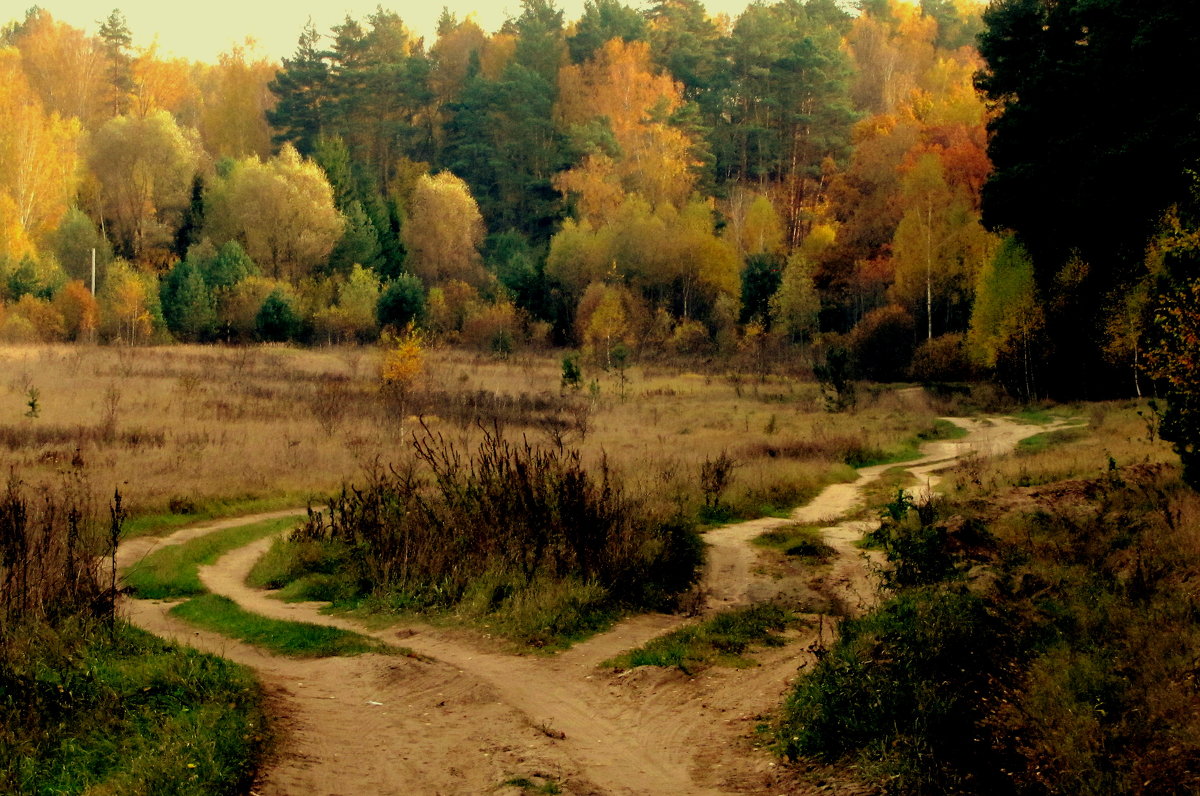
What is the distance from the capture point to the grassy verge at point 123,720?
6.93 metres

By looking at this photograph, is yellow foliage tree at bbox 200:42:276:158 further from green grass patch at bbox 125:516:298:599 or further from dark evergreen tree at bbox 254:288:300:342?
green grass patch at bbox 125:516:298:599

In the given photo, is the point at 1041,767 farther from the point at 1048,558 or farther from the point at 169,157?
the point at 169,157

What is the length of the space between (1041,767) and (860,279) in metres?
59.3

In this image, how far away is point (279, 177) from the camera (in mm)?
72312

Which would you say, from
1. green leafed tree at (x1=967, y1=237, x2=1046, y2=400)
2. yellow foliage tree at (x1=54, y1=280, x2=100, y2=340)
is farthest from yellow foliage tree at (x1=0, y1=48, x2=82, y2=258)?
green leafed tree at (x1=967, y1=237, x2=1046, y2=400)

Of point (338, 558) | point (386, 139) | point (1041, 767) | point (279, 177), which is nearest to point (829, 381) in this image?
point (338, 558)

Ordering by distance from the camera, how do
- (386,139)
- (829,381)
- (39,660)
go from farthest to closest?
(386,139) → (829,381) → (39,660)

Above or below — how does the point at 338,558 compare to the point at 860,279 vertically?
below

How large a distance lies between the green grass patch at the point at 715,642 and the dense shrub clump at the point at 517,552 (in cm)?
130

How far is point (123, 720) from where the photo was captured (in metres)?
7.84

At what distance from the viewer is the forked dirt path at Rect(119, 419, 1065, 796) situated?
7.77m

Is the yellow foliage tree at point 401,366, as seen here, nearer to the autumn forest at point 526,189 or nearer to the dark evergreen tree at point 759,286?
the autumn forest at point 526,189

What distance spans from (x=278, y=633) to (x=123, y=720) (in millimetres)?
4147

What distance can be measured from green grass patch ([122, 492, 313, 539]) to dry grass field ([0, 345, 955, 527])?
0.24ft
